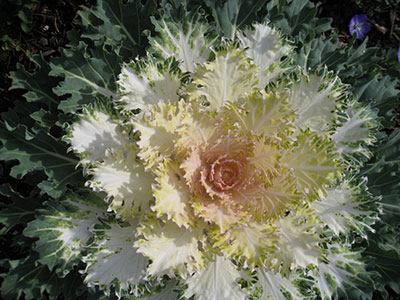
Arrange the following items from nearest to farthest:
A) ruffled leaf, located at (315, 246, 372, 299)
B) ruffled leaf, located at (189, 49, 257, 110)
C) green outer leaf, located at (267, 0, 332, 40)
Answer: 1. ruffled leaf, located at (189, 49, 257, 110)
2. ruffled leaf, located at (315, 246, 372, 299)
3. green outer leaf, located at (267, 0, 332, 40)

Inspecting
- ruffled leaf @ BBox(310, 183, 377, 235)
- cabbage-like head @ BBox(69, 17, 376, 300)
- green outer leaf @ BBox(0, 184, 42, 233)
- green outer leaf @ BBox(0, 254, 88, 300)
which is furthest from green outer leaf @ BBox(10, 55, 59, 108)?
ruffled leaf @ BBox(310, 183, 377, 235)

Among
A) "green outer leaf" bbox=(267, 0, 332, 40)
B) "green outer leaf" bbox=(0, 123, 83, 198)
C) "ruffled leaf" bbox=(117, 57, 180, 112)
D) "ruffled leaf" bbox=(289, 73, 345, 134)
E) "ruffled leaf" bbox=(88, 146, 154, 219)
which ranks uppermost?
"green outer leaf" bbox=(267, 0, 332, 40)

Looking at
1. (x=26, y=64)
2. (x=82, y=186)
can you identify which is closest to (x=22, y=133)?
(x=82, y=186)

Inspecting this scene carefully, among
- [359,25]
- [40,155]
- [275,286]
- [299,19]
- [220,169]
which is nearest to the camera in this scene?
[220,169]

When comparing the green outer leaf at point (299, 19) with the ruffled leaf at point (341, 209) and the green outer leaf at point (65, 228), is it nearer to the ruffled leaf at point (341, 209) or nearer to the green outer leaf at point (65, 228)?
the ruffled leaf at point (341, 209)

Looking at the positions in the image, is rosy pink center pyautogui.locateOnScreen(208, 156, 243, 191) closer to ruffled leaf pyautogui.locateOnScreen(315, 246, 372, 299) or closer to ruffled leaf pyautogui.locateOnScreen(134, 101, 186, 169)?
ruffled leaf pyautogui.locateOnScreen(134, 101, 186, 169)

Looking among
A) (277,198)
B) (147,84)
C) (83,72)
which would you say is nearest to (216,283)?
(277,198)

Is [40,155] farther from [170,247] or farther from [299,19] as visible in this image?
[299,19]
